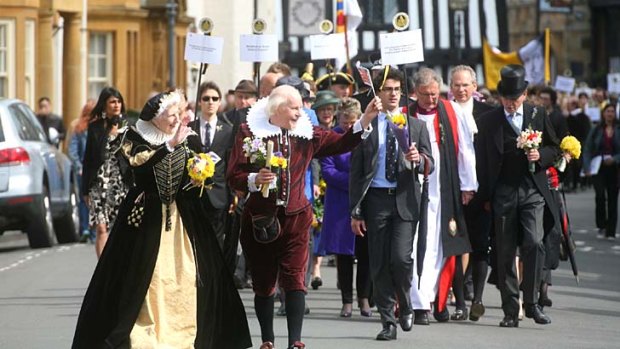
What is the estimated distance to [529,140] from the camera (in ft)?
47.3

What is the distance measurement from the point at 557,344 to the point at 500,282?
1.28 meters

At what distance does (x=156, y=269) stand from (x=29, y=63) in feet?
81.9

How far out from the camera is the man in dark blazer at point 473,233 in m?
15.0

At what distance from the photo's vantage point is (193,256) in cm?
1189

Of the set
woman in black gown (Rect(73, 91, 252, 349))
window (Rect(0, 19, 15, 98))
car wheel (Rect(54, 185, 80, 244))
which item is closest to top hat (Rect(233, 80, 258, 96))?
woman in black gown (Rect(73, 91, 252, 349))

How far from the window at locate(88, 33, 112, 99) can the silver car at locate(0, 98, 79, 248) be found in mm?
21197

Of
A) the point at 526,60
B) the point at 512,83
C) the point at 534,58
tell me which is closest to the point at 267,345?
the point at 512,83

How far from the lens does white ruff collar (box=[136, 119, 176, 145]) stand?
473 inches

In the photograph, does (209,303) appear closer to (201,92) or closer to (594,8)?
(201,92)

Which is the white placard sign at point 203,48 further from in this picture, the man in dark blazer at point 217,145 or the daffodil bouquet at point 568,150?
the daffodil bouquet at point 568,150

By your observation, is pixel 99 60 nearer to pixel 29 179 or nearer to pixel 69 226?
pixel 69 226

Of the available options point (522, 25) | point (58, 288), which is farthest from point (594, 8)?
point (58, 288)

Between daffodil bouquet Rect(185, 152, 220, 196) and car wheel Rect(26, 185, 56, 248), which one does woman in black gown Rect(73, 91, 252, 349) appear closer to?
daffodil bouquet Rect(185, 152, 220, 196)

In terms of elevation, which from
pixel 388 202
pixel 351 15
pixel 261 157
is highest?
pixel 351 15
